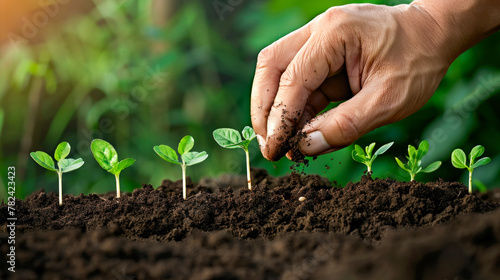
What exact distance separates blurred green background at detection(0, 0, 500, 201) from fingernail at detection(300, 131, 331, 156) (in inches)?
36.4

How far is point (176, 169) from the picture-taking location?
2.54m

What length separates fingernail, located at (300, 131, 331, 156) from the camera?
1405 mm

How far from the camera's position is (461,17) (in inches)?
61.5

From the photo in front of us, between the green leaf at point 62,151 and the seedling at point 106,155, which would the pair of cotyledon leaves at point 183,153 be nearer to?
the seedling at point 106,155

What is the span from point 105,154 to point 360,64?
37.1 inches

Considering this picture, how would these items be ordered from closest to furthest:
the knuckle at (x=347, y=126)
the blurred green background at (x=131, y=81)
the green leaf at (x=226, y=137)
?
1. the knuckle at (x=347, y=126)
2. the green leaf at (x=226, y=137)
3. the blurred green background at (x=131, y=81)

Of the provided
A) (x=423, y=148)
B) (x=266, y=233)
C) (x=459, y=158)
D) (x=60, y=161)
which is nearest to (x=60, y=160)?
(x=60, y=161)

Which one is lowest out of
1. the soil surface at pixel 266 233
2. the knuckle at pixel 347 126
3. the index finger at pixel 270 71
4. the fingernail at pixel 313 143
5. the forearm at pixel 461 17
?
the soil surface at pixel 266 233

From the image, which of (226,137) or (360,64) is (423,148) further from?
(226,137)

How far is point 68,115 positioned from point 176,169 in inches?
28.6

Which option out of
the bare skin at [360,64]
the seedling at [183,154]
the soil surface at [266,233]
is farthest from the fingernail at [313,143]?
the seedling at [183,154]

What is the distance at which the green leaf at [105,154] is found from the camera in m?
1.45

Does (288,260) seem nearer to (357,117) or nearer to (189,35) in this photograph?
(357,117)

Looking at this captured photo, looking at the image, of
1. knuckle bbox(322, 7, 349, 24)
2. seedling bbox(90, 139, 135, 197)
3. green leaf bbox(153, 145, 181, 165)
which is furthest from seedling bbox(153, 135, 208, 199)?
knuckle bbox(322, 7, 349, 24)
